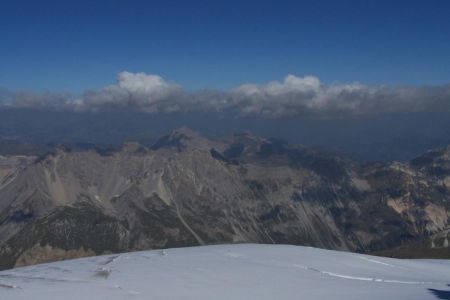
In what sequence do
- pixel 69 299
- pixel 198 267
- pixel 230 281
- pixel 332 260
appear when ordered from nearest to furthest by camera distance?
pixel 69 299 → pixel 230 281 → pixel 198 267 → pixel 332 260

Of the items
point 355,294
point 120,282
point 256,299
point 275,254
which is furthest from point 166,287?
point 275,254

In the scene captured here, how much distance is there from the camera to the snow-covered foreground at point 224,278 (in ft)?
67.8

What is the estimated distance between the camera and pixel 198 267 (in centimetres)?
2666

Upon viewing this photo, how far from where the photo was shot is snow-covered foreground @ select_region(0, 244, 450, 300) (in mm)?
20672

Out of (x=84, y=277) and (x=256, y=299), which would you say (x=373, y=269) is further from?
(x=84, y=277)

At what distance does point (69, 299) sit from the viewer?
18969 mm

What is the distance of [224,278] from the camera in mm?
24141

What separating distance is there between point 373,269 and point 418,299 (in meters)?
10.1

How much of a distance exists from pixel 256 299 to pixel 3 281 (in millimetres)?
10758

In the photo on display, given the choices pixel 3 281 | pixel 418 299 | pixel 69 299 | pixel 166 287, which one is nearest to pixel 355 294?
pixel 418 299

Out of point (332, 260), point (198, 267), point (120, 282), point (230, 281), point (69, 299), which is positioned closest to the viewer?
point (69, 299)

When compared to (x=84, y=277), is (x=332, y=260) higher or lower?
lower

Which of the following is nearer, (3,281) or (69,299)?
(69,299)

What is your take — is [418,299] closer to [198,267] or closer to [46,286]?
[198,267]
